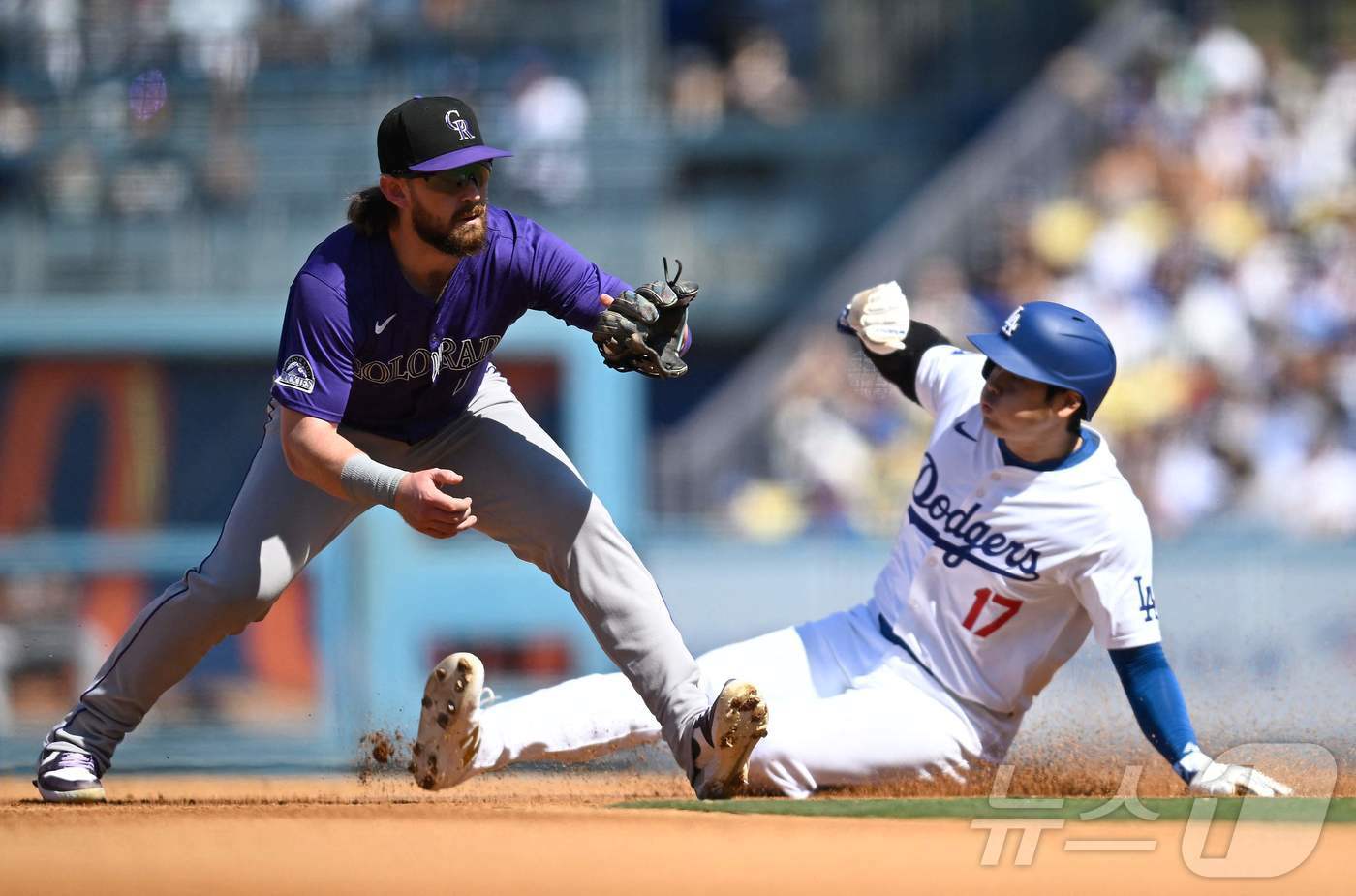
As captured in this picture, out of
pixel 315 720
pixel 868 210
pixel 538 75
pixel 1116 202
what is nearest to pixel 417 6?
pixel 538 75

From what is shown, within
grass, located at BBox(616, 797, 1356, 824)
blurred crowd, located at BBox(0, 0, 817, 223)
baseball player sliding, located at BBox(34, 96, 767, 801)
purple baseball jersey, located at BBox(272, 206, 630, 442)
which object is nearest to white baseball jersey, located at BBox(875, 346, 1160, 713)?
grass, located at BBox(616, 797, 1356, 824)

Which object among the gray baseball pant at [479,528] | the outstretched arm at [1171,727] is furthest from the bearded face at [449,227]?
the outstretched arm at [1171,727]

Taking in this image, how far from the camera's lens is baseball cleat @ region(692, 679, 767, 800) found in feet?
15.5

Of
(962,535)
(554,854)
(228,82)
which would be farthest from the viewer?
(228,82)

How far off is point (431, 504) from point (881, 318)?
1906 millimetres

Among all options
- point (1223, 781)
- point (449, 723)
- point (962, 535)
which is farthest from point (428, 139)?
point (1223, 781)

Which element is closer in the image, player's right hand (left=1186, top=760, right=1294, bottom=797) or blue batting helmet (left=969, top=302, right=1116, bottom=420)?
player's right hand (left=1186, top=760, right=1294, bottom=797)

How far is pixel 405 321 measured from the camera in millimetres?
4836

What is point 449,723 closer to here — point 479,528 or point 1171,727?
point 479,528

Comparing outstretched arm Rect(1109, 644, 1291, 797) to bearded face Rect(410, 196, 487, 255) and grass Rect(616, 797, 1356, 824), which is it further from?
bearded face Rect(410, 196, 487, 255)

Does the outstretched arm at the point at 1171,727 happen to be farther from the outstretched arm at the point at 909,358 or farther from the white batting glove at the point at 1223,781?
the outstretched arm at the point at 909,358

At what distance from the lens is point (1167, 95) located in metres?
13.7

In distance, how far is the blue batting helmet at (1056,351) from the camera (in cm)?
519

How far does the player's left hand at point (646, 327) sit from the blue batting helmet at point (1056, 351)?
93cm
